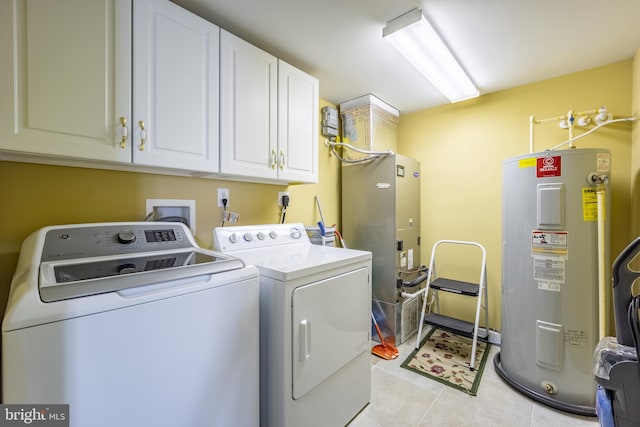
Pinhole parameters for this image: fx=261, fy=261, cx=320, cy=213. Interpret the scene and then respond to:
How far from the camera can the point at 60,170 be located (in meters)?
1.29

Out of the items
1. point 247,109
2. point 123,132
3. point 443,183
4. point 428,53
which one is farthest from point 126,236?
point 443,183

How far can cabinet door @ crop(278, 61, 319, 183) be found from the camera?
73.4 inches

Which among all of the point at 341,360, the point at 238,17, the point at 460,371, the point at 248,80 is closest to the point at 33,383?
the point at 341,360

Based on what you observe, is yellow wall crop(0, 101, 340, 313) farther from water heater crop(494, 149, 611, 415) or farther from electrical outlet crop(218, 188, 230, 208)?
water heater crop(494, 149, 611, 415)

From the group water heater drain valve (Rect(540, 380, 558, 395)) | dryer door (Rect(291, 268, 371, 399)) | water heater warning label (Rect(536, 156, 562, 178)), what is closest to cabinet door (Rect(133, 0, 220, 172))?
dryer door (Rect(291, 268, 371, 399))

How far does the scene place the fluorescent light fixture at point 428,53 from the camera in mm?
1560

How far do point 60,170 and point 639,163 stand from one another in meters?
3.54

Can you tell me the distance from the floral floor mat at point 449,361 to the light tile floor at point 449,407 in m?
0.07

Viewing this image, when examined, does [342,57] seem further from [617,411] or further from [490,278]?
[490,278]

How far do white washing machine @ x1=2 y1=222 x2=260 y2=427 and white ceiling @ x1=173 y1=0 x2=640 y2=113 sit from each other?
142cm

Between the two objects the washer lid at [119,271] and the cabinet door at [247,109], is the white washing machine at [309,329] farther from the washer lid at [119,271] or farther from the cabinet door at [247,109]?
the cabinet door at [247,109]

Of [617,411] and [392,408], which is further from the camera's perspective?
[392,408]

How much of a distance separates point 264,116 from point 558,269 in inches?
87.6

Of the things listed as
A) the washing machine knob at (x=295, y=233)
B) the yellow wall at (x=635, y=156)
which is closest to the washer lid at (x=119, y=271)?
the washing machine knob at (x=295, y=233)
